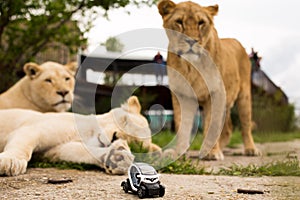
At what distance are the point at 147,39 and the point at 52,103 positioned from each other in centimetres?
192

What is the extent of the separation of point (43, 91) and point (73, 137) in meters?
1.35

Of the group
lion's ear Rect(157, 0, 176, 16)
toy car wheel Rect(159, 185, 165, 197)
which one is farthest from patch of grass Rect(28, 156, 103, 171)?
lion's ear Rect(157, 0, 176, 16)

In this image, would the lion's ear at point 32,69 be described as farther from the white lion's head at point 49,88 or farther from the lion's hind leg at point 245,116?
the lion's hind leg at point 245,116

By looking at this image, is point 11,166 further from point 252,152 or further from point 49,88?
point 252,152

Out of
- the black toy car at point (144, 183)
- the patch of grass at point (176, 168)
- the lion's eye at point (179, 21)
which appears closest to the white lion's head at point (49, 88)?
the lion's eye at point (179, 21)

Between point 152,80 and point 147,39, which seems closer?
point 147,39

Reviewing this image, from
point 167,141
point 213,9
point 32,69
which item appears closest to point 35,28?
point 32,69

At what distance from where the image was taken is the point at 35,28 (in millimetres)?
6004

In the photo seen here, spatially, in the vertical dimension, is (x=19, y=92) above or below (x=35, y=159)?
above

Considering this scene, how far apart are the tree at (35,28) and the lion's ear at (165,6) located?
172cm

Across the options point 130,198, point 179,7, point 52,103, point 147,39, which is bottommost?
point 130,198

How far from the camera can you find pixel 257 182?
97.3 inches

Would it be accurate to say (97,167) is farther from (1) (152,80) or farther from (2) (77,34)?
(2) (77,34)

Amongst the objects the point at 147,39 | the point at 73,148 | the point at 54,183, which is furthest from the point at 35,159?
the point at 147,39
